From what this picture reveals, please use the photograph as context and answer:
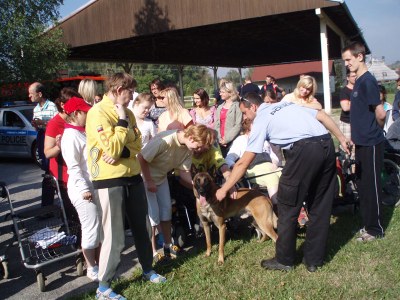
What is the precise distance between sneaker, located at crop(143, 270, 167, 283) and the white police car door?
908 cm

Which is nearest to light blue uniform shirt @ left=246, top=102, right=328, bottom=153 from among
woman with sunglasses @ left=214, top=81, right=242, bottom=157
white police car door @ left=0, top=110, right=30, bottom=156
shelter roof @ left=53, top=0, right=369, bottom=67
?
woman with sunglasses @ left=214, top=81, right=242, bottom=157

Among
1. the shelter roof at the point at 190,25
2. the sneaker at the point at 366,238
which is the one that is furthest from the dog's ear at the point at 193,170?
the shelter roof at the point at 190,25

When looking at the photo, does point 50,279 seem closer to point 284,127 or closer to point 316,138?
point 284,127

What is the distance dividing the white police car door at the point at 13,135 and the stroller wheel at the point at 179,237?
27.3 ft

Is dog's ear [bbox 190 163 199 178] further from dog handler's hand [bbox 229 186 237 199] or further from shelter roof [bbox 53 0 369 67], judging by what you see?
shelter roof [bbox 53 0 369 67]

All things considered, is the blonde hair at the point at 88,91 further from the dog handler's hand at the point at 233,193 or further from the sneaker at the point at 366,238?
the sneaker at the point at 366,238

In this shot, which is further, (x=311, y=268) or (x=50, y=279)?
(x=50, y=279)

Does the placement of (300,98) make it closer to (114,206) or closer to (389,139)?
(389,139)

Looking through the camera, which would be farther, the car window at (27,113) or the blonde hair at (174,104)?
the car window at (27,113)

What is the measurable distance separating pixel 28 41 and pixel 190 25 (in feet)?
18.5

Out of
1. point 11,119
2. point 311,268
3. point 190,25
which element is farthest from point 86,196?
point 190,25

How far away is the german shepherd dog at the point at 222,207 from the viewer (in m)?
4.29

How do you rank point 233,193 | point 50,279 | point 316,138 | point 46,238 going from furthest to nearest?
1. point 233,193
2. point 50,279
3. point 46,238
4. point 316,138

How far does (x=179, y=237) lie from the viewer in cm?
486
